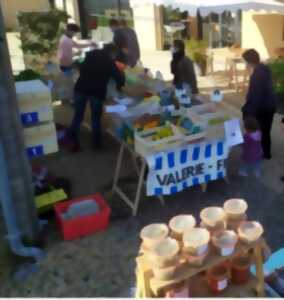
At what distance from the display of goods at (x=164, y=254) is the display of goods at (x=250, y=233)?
47 centimetres

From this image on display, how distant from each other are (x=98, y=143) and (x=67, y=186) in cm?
149

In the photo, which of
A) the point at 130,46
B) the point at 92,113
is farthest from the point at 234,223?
the point at 130,46

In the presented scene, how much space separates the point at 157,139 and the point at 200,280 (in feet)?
6.47

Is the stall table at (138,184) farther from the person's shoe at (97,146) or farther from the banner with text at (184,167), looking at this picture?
the person's shoe at (97,146)

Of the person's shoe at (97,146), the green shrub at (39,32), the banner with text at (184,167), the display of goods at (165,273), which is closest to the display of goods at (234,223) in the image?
the display of goods at (165,273)

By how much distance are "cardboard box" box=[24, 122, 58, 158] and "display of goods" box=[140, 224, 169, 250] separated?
6.53ft

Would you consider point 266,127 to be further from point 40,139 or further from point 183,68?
point 40,139

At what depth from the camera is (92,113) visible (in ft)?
22.5

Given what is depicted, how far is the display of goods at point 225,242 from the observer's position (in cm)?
294

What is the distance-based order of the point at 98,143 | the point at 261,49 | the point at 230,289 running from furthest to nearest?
the point at 261,49 → the point at 98,143 → the point at 230,289

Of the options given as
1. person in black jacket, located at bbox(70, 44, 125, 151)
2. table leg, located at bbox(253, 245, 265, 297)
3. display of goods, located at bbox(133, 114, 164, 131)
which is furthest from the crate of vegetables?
table leg, located at bbox(253, 245, 265, 297)

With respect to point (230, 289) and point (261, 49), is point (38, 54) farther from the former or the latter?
point (230, 289)

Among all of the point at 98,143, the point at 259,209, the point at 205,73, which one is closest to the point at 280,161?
the point at 259,209

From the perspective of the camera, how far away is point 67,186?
5.82 meters
